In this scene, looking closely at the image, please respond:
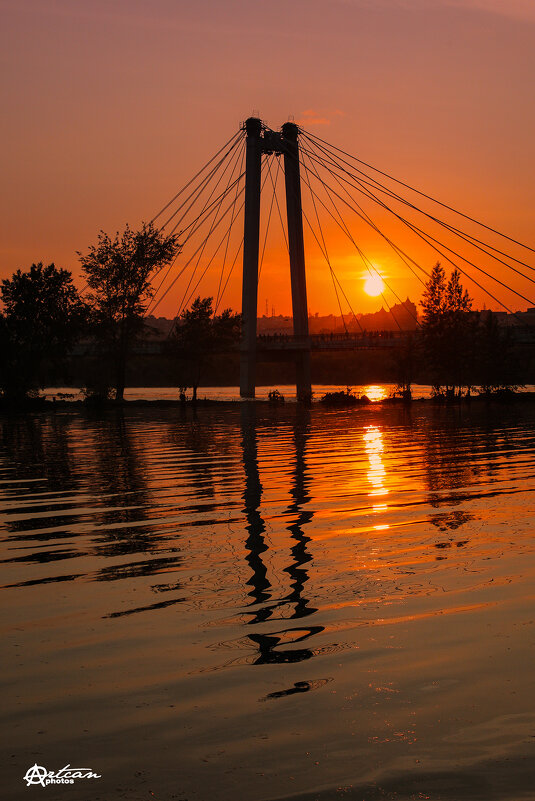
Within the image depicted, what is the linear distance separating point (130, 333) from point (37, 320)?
249 inches

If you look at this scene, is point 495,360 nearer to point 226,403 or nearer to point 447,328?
point 447,328

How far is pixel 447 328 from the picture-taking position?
203ft

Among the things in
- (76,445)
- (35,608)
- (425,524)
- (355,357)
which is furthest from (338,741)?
(355,357)

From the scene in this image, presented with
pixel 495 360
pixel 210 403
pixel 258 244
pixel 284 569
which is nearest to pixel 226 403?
pixel 210 403

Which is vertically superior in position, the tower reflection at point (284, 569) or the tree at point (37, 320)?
the tree at point (37, 320)

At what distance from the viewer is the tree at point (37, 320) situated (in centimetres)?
5400

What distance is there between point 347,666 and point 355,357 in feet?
515

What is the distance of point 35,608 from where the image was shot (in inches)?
285

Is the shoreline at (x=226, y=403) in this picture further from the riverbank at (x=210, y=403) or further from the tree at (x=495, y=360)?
the tree at (x=495, y=360)

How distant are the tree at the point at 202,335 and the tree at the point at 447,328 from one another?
14267 mm

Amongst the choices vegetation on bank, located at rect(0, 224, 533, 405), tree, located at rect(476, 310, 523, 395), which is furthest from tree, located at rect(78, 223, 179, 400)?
tree, located at rect(476, 310, 523, 395)

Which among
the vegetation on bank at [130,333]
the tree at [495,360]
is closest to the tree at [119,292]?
the vegetation on bank at [130,333]

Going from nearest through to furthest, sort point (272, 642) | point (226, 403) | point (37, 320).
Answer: point (272, 642)
point (37, 320)
point (226, 403)

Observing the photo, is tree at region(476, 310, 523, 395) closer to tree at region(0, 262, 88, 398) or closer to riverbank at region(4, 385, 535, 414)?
riverbank at region(4, 385, 535, 414)
